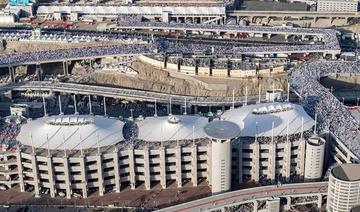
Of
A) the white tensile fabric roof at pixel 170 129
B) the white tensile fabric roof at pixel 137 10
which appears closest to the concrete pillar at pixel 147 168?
the white tensile fabric roof at pixel 170 129

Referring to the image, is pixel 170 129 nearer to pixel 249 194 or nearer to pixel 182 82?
pixel 249 194

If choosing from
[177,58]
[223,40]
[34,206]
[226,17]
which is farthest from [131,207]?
[226,17]

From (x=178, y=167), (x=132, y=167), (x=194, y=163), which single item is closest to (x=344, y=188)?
(x=194, y=163)

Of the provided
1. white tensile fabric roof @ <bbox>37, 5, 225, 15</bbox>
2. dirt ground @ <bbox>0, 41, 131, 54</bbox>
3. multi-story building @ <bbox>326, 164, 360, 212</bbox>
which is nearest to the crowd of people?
dirt ground @ <bbox>0, 41, 131, 54</bbox>

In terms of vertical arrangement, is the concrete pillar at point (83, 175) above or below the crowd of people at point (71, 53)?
below

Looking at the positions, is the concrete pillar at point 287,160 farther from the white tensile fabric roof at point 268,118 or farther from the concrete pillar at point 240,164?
the concrete pillar at point 240,164

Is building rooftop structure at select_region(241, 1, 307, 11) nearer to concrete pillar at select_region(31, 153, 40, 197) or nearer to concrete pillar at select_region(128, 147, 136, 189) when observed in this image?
concrete pillar at select_region(128, 147, 136, 189)
